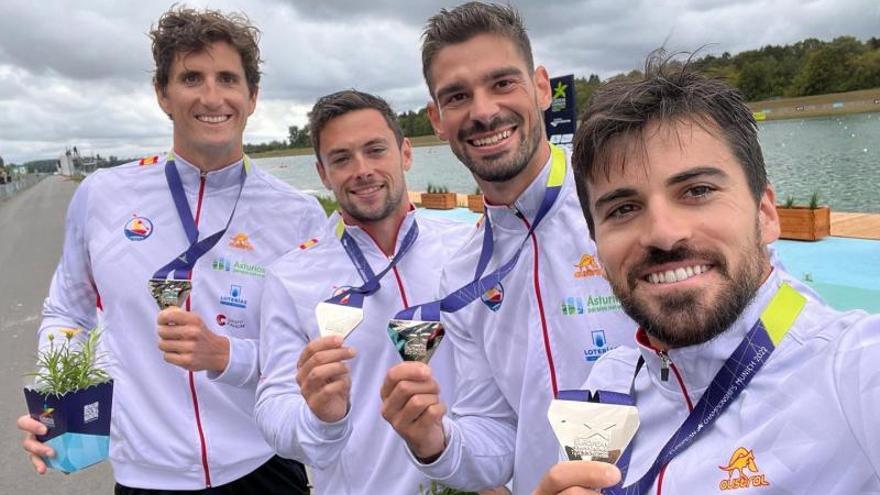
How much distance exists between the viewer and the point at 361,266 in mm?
2865

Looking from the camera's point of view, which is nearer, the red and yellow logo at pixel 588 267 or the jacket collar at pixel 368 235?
the red and yellow logo at pixel 588 267

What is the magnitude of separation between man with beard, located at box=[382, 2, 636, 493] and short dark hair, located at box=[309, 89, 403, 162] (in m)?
0.39

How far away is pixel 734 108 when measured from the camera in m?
1.75

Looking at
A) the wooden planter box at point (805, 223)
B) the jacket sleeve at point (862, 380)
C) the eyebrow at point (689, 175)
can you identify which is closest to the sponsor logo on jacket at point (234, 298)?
the eyebrow at point (689, 175)

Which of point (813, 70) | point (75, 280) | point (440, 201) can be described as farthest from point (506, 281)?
point (813, 70)

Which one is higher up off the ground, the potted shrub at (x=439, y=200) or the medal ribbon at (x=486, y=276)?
the medal ribbon at (x=486, y=276)

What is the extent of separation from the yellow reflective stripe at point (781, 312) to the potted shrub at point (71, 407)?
102 inches

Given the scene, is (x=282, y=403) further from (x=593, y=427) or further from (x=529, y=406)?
(x=593, y=427)

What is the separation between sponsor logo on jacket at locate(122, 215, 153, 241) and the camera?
316cm

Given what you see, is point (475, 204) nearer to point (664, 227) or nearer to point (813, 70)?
point (664, 227)

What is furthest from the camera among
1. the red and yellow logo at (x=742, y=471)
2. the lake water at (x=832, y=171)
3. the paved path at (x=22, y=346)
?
the lake water at (x=832, y=171)

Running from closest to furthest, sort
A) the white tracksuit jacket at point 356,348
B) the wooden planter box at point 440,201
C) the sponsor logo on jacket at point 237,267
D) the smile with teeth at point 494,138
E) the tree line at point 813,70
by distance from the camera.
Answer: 1. the smile with teeth at point 494,138
2. the white tracksuit jacket at point 356,348
3. the sponsor logo on jacket at point 237,267
4. the wooden planter box at point 440,201
5. the tree line at point 813,70

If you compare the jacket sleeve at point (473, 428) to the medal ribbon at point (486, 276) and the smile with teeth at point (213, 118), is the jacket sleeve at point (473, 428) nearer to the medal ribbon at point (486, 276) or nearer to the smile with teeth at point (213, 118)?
the medal ribbon at point (486, 276)

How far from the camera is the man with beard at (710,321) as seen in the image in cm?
138
